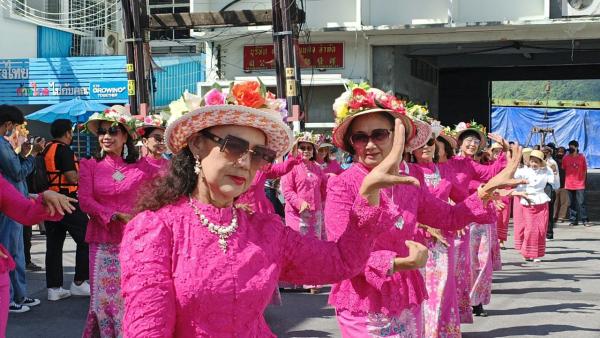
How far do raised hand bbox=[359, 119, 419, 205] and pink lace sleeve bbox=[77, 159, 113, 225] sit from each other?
12.6 ft

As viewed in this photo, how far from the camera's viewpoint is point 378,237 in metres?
4.19

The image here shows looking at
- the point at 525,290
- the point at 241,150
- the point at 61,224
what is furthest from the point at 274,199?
the point at 241,150

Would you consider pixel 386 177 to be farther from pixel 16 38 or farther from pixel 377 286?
pixel 16 38

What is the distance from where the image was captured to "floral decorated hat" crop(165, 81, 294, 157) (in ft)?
10.1

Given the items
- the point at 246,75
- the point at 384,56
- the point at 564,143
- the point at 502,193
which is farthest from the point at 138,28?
the point at 564,143

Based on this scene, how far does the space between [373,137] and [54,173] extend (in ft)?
20.0

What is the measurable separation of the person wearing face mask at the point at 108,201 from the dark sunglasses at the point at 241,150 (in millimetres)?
3510

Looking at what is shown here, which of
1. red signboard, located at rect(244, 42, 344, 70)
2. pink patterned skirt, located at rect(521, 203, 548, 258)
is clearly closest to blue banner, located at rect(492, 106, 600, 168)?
red signboard, located at rect(244, 42, 344, 70)

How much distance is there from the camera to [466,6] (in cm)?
1781

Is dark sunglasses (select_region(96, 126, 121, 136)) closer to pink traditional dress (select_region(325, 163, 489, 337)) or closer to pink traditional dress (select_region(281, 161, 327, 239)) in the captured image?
pink traditional dress (select_region(325, 163, 489, 337))

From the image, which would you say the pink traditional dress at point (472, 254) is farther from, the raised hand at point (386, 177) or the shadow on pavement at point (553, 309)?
the raised hand at point (386, 177)

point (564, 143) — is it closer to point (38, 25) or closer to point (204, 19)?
point (38, 25)

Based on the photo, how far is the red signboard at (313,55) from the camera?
61.1 feet

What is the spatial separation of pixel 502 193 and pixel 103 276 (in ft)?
9.64
